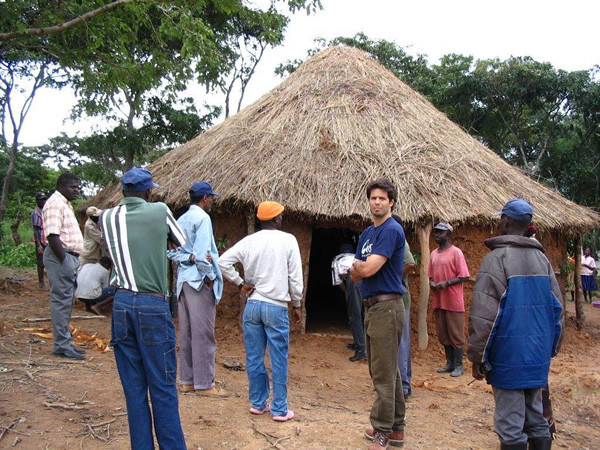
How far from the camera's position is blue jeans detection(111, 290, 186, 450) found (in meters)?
2.97

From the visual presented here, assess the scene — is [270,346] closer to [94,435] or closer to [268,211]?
[268,211]

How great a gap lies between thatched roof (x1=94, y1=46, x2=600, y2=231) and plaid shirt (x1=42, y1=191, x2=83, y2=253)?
2547 millimetres

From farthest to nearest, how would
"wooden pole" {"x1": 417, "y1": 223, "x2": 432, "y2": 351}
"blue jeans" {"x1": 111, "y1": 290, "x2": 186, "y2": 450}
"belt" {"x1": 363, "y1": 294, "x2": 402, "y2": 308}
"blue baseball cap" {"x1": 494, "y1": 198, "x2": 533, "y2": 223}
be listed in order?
"wooden pole" {"x1": 417, "y1": 223, "x2": 432, "y2": 351}
"belt" {"x1": 363, "y1": 294, "x2": 402, "y2": 308}
"blue baseball cap" {"x1": 494, "y1": 198, "x2": 533, "y2": 223}
"blue jeans" {"x1": 111, "y1": 290, "x2": 186, "y2": 450}

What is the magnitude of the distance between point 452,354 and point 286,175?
11.0 ft

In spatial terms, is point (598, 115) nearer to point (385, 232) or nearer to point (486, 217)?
point (486, 217)

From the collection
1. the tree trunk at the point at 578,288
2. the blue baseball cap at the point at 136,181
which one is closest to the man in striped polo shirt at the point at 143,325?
the blue baseball cap at the point at 136,181

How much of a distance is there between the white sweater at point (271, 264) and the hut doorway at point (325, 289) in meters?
4.24

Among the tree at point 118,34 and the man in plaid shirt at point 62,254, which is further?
the tree at point 118,34

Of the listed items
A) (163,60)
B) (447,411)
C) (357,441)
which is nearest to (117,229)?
(357,441)

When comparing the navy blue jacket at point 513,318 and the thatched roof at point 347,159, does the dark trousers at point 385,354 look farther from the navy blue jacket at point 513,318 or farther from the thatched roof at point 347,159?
the thatched roof at point 347,159

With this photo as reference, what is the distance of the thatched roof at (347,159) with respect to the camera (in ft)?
24.3

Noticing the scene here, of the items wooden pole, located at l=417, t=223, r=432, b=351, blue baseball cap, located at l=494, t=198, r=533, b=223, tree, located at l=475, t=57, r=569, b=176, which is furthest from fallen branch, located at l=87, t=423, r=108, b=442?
tree, located at l=475, t=57, r=569, b=176

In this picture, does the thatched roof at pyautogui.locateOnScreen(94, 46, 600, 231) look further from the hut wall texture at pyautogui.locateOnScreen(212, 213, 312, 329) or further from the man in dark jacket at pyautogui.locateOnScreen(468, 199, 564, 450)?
the man in dark jacket at pyautogui.locateOnScreen(468, 199, 564, 450)

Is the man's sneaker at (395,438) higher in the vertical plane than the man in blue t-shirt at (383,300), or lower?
lower
